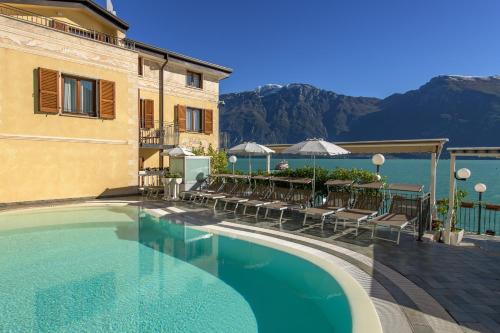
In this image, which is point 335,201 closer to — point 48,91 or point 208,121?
point 48,91

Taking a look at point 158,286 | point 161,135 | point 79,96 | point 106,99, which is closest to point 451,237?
point 158,286

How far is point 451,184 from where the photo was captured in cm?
813

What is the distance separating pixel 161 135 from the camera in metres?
18.7

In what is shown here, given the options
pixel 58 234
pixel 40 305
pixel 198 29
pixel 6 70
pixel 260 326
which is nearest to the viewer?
pixel 260 326

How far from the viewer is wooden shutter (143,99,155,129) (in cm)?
1842

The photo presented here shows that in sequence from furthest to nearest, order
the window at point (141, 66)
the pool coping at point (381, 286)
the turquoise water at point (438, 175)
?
the turquoise water at point (438, 175) → the window at point (141, 66) → the pool coping at point (381, 286)

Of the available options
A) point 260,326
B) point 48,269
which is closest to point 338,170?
point 260,326

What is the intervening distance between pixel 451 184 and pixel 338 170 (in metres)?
3.36

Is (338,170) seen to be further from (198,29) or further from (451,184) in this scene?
(198,29)

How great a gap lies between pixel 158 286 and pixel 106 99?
11478mm

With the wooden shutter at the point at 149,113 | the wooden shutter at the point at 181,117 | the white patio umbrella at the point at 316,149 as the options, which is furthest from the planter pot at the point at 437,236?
the wooden shutter at the point at 149,113

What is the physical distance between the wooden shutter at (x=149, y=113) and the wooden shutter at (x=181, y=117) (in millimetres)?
1549

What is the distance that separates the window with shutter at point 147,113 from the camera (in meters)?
18.4

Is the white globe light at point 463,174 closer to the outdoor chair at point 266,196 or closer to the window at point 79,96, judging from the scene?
the outdoor chair at point 266,196
